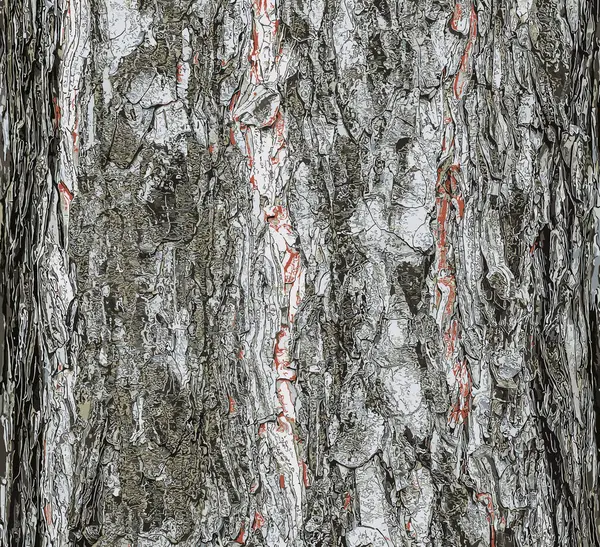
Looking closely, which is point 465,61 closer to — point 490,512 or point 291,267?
point 291,267

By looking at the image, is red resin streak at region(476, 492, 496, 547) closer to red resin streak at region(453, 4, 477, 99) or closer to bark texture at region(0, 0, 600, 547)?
bark texture at region(0, 0, 600, 547)

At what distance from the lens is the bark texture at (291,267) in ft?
2.18

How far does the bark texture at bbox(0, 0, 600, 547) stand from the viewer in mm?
664

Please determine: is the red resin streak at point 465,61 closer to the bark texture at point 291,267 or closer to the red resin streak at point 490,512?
the bark texture at point 291,267

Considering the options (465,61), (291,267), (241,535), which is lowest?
(241,535)

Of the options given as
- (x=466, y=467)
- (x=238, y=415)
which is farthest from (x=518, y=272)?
(x=238, y=415)

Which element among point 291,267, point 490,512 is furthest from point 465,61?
point 490,512

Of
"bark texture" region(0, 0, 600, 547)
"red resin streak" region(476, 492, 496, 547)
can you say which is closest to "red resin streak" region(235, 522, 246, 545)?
"bark texture" region(0, 0, 600, 547)

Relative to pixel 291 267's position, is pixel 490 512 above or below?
below

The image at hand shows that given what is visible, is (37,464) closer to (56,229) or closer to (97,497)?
(97,497)

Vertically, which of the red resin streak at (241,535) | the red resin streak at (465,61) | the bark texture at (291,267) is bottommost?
the red resin streak at (241,535)

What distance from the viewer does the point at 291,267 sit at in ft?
2.19

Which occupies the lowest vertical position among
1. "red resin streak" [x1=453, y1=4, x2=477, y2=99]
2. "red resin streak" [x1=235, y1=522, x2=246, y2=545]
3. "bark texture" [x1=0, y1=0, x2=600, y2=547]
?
"red resin streak" [x1=235, y1=522, x2=246, y2=545]

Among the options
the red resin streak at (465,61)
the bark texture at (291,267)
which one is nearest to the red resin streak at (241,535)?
the bark texture at (291,267)
